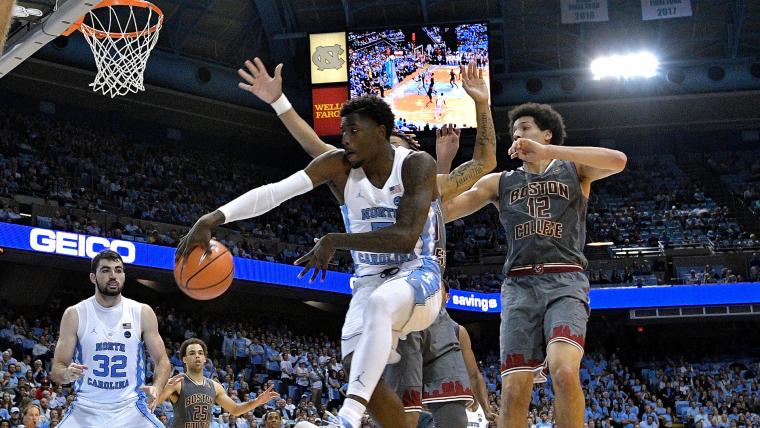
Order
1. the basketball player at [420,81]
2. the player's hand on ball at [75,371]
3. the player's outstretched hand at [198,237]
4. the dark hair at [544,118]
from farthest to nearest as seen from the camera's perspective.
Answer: the basketball player at [420,81] < the player's hand on ball at [75,371] < the dark hair at [544,118] < the player's outstretched hand at [198,237]

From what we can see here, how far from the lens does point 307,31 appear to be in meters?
30.0

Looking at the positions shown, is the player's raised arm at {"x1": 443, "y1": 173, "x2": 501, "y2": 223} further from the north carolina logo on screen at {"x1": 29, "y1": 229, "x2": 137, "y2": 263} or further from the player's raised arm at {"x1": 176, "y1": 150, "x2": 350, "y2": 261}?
the north carolina logo on screen at {"x1": 29, "y1": 229, "x2": 137, "y2": 263}

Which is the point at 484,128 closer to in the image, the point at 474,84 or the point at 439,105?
the point at 474,84

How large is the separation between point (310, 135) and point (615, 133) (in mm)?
30804

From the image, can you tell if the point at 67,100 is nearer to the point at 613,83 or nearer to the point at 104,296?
the point at 613,83

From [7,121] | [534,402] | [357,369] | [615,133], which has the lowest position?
[357,369]

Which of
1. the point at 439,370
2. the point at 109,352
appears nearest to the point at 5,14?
the point at 439,370

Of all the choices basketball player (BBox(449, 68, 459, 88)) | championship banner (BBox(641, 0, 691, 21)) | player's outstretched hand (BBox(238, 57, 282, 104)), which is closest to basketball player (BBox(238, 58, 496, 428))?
player's outstretched hand (BBox(238, 57, 282, 104))

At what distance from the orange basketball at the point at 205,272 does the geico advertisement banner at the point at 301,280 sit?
49.4ft

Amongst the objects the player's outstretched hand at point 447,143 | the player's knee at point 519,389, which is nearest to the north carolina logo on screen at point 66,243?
the player's outstretched hand at point 447,143

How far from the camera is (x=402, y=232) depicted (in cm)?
474

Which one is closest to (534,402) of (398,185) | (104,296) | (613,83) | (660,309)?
(660,309)

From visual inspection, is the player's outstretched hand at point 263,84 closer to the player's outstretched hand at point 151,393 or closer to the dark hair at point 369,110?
the dark hair at point 369,110

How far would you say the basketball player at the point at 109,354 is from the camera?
285 inches
